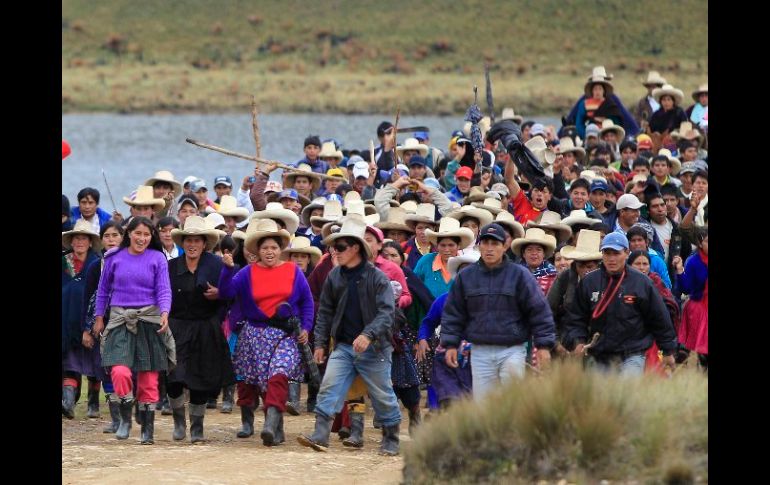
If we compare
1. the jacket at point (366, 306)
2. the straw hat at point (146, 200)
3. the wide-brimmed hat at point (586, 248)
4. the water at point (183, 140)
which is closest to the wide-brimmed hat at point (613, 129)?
the straw hat at point (146, 200)

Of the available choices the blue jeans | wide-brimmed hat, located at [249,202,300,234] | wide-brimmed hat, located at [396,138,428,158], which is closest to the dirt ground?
the blue jeans

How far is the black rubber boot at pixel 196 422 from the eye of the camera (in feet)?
45.2

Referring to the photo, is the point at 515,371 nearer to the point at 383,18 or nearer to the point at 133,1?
the point at 383,18

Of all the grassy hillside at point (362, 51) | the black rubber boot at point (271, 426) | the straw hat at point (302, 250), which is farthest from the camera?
the grassy hillside at point (362, 51)

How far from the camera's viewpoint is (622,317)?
41.5ft

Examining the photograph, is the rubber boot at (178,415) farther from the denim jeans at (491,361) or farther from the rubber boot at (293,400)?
the denim jeans at (491,361)

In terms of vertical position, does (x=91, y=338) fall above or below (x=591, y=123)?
Answer: below

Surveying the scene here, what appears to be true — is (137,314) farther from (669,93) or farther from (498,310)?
(669,93)

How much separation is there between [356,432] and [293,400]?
7.42 feet

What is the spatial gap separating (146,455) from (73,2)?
9082cm

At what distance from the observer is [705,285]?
47.8 feet

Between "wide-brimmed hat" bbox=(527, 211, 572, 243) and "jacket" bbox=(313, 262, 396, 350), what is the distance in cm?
291
